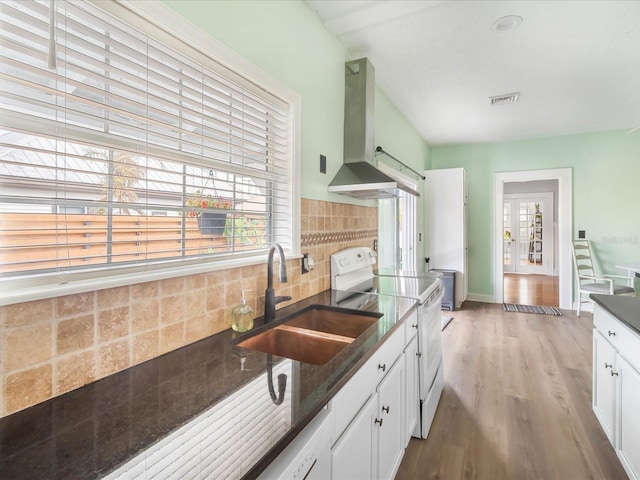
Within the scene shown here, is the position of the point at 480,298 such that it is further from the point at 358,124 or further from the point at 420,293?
the point at 358,124

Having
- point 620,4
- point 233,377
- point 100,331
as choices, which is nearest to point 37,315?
point 100,331

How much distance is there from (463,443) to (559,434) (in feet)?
2.08

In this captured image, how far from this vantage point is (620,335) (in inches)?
64.2

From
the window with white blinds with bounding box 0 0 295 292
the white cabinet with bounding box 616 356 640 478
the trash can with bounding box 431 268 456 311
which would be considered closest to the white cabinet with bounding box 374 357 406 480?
the window with white blinds with bounding box 0 0 295 292

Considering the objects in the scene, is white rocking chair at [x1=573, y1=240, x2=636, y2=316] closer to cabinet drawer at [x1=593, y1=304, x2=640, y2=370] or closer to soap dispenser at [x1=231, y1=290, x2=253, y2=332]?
cabinet drawer at [x1=593, y1=304, x2=640, y2=370]

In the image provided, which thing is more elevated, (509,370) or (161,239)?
(161,239)

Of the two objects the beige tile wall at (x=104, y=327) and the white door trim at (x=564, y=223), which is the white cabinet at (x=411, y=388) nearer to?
the beige tile wall at (x=104, y=327)

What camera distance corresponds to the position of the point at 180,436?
0.67 m

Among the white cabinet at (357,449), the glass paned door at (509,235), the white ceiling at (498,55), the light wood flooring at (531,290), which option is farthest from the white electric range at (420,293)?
the glass paned door at (509,235)

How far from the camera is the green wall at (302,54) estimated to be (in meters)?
1.34

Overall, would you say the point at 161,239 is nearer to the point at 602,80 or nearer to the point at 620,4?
the point at 620,4

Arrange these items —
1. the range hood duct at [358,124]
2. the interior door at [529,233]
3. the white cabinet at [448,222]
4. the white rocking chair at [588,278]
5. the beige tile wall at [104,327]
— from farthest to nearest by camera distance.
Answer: the interior door at [529,233], the white cabinet at [448,222], the white rocking chair at [588,278], the range hood duct at [358,124], the beige tile wall at [104,327]

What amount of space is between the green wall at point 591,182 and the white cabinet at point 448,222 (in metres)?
0.56

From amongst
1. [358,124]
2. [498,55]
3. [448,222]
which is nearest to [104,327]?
[358,124]
